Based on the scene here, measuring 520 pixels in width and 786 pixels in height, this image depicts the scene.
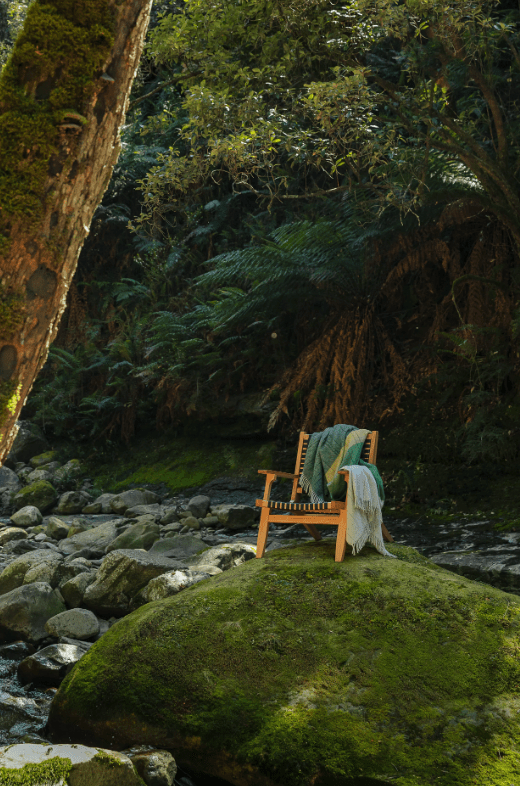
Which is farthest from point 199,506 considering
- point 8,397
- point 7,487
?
point 8,397

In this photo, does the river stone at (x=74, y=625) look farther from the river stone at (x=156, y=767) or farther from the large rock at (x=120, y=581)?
the river stone at (x=156, y=767)

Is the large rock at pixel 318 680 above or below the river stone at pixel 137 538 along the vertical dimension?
above

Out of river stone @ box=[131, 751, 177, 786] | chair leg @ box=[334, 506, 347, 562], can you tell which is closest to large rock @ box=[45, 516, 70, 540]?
chair leg @ box=[334, 506, 347, 562]

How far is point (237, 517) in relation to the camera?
282 inches

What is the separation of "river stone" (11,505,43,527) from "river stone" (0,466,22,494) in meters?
1.60

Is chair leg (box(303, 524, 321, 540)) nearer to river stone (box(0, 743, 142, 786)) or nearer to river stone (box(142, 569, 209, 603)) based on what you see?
river stone (box(142, 569, 209, 603))

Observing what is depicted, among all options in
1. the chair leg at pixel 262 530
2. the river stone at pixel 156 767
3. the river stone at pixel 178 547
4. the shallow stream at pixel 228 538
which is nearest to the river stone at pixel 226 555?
the river stone at pixel 178 547

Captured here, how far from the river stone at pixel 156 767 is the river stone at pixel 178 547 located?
311 centimetres

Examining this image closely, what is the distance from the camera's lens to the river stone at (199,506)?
7.71m

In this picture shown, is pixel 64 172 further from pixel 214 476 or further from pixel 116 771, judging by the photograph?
pixel 214 476

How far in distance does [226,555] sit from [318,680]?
2387 mm

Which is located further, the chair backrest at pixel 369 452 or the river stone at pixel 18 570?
the river stone at pixel 18 570

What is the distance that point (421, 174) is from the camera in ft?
18.2

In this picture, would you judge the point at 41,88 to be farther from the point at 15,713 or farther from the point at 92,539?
the point at 92,539
